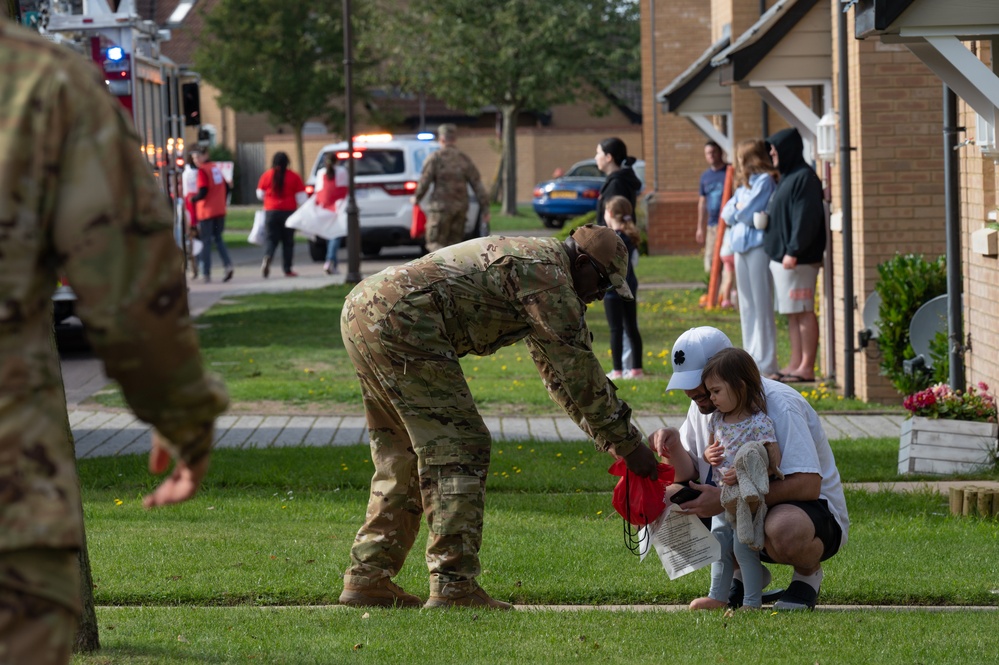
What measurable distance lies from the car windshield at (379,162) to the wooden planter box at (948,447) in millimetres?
17482

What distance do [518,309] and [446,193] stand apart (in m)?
12.5

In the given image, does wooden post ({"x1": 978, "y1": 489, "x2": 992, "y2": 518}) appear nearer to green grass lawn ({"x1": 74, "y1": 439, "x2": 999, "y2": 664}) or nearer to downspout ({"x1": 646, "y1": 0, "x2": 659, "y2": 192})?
green grass lawn ({"x1": 74, "y1": 439, "x2": 999, "y2": 664})

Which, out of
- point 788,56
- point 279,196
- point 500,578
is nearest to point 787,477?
point 500,578

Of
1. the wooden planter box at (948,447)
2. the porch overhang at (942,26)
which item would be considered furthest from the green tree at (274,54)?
the porch overhang at (942,26)

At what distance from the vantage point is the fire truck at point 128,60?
45.5ft

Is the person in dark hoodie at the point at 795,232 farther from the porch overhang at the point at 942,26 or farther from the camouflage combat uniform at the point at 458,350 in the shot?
the camouflage combat uniform at the point at 458,350

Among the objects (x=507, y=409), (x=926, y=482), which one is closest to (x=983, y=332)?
(x=926, y=482)

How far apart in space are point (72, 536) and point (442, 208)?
49.6ft

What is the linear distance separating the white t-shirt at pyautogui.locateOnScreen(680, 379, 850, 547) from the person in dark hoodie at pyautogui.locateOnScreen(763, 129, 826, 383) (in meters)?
6.10

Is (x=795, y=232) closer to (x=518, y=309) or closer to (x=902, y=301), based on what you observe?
(x=902, y=301)

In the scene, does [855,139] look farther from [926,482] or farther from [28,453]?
[28,453]

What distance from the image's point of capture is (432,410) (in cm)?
518

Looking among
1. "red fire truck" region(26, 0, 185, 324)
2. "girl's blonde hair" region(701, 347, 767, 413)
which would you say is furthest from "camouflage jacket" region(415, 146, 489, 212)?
"girl's blonde hair" region(701, 347, 767, 413)

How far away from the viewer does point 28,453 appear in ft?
7.86
